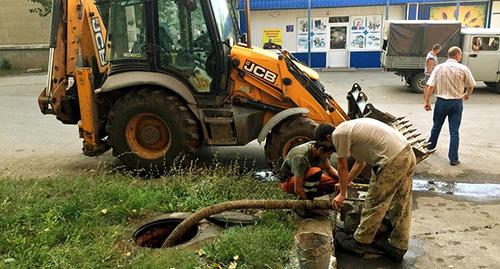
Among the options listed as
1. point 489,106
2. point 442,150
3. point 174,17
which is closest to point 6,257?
point 174,17

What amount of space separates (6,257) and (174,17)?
3.78m

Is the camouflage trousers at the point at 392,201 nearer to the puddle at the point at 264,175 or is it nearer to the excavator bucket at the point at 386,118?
the excavator bucket at the point at 386,118

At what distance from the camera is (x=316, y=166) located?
4898 mm

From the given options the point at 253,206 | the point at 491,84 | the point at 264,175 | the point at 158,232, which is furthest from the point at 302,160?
the point at 491,84

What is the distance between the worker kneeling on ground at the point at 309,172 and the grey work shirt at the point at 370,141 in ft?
1.38

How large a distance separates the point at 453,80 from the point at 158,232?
506 cm

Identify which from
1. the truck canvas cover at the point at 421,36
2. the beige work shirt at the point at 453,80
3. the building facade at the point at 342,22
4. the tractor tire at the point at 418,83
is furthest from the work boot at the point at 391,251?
the building facade at the point at 342,22

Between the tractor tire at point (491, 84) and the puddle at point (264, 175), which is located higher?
the tractor tire at point (491, 84)

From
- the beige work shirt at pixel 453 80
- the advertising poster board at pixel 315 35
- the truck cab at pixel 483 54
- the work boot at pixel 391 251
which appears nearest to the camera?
the work boot at pixel 391 251

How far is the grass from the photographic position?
3818mm

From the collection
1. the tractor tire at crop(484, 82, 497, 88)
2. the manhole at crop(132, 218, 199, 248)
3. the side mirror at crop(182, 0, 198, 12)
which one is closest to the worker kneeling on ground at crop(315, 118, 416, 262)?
the manhole at crop(132, 218, 199, 248)

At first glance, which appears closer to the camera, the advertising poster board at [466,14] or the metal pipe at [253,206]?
the metal pipe at [253,206]

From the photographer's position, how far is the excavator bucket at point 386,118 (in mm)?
5895

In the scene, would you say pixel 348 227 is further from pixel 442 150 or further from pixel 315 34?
pixel 315 34
